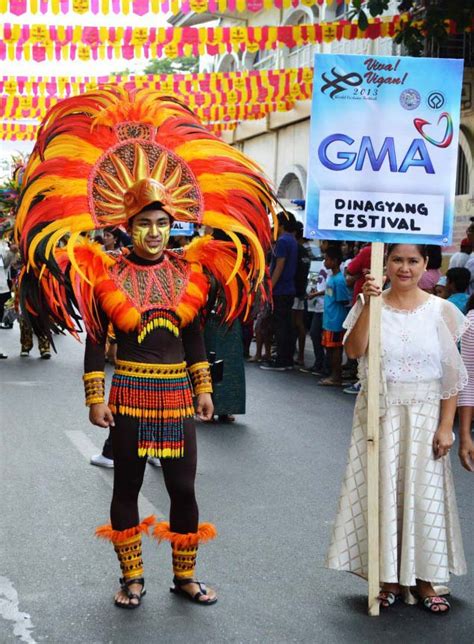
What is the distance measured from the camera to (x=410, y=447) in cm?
473

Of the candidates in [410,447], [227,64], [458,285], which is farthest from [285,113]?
[410,447]

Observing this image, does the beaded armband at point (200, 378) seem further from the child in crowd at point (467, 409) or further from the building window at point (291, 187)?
the building window at point (291, 187)

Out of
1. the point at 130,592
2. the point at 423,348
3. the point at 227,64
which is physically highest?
the point at 227,64

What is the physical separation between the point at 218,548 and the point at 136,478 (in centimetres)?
109

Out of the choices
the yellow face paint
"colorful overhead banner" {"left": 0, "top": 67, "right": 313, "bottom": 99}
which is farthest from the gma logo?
"colorful overhead banner" {"left": 0, "top": 67, "right": 313, "bottom": 99}

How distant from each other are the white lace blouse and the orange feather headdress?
0.74 m

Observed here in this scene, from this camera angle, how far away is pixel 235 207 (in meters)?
5.02

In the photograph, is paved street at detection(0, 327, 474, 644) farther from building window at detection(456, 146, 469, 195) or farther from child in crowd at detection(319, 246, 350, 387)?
building window at detection(456, 146, 469, 195)

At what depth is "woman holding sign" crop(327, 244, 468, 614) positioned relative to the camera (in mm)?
4711

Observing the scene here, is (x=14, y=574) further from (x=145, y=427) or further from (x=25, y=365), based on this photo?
(x=25, y=365)

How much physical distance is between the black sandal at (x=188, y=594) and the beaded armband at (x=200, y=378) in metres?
0.87

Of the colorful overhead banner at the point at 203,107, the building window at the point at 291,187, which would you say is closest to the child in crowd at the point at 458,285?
the colorful overhead banner at the point at 203,107

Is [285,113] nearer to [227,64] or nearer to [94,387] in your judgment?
[227,64]

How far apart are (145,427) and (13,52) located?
42.2 feet
